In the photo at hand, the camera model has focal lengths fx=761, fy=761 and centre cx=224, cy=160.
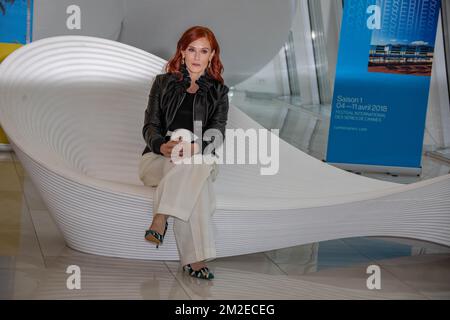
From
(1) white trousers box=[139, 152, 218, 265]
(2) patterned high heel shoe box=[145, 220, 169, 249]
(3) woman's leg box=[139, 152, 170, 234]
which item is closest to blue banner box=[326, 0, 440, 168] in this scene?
(3) woman's leg box=[139, 152, 170, 234]

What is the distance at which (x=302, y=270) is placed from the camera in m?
3.79

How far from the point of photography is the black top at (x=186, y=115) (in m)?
3.82

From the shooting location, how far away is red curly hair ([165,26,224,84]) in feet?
12.1

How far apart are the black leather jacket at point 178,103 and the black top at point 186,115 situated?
0.02m

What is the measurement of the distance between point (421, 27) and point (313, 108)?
21.2ft

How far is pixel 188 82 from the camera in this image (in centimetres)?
384

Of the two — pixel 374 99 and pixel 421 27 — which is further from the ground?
pixel 421 27

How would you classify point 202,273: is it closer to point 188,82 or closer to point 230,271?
point 230,271

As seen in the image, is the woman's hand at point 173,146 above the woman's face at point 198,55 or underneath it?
underneath

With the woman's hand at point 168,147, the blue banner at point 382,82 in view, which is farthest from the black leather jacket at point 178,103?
the blue banner at point 382,82

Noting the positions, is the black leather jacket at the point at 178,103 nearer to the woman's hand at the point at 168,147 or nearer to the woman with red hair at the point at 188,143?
the woman with red hair at the point at 188,143
